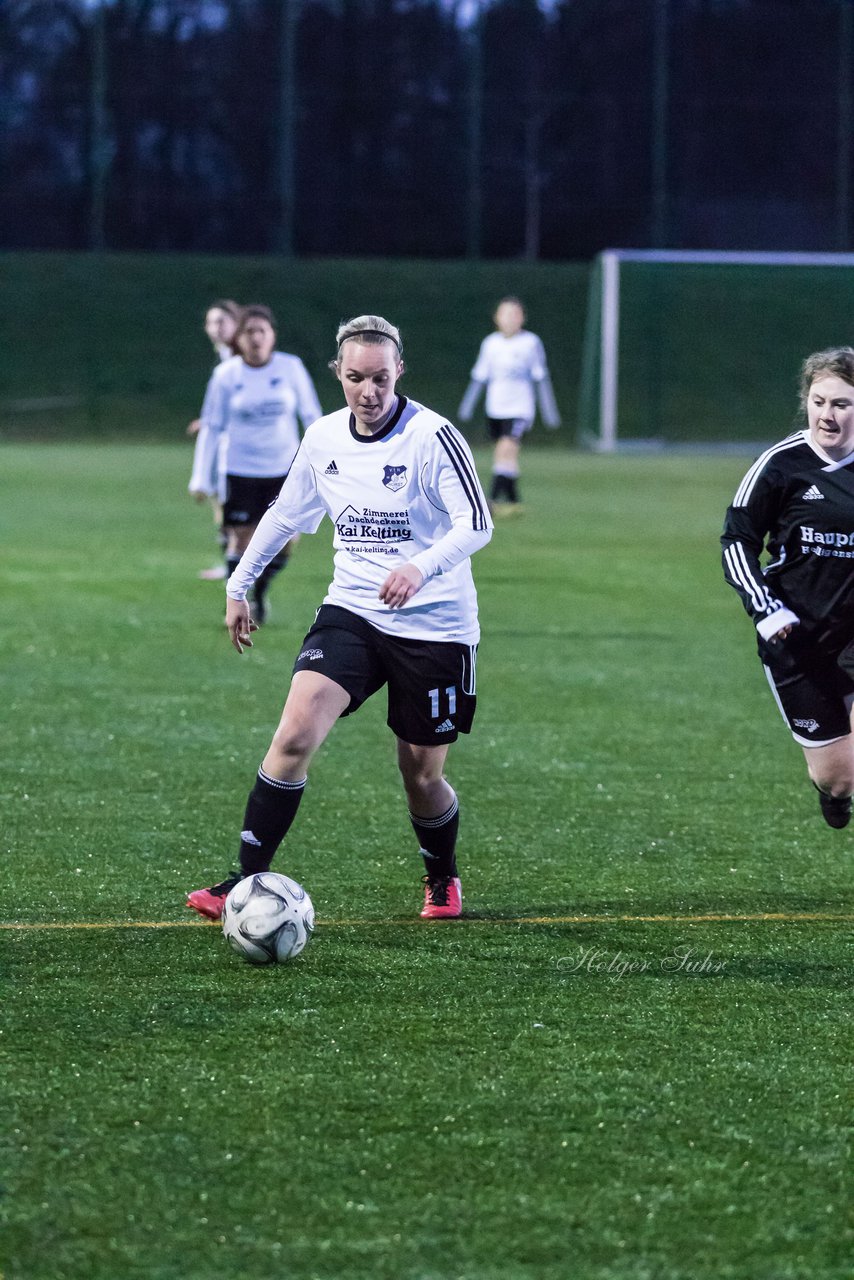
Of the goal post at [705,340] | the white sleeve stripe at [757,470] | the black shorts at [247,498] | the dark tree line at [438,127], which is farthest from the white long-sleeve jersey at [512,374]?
the white sleeve stripe at [757,470]

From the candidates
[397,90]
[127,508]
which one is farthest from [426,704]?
[397,90]

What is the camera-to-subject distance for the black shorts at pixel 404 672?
5168 mm

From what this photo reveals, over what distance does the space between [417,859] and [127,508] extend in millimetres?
14241

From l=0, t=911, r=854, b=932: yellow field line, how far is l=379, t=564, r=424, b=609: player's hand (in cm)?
105

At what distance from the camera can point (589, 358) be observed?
31281mm

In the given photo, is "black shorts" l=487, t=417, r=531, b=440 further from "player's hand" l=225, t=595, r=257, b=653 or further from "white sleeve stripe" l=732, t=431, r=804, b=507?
"player's hand" l=225, t=595, r=257, b=653

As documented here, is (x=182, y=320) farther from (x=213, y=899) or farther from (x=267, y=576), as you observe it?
(x=213, y=899)

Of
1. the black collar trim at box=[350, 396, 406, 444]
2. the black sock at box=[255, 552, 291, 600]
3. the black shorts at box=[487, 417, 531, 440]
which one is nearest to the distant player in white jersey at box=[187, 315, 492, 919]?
the black collar trim at box=[350, 396, 406, 444]

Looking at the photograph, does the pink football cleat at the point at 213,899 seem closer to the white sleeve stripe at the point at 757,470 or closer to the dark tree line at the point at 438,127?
the white sleeve stripe at the point at 757,470

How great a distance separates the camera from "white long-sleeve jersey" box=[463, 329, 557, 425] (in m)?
20.2

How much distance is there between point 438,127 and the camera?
111 feet

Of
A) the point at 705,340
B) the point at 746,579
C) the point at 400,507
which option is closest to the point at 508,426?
the point at 705,340

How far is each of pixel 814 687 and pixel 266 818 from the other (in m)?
1.74

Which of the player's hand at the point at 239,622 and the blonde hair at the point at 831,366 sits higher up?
the blonde hair at the point at 831,366
